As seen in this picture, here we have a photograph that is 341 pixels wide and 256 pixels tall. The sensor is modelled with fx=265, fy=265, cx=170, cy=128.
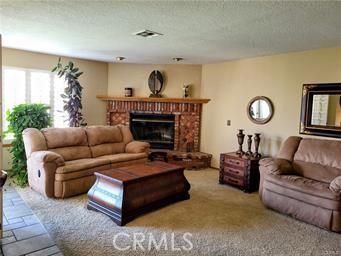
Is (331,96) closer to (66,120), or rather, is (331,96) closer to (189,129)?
(189,129)

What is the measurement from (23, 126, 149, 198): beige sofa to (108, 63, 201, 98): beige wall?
1.50 metres

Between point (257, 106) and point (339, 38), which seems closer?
point (339, 38)

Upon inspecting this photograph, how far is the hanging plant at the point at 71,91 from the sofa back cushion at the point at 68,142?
776 mm

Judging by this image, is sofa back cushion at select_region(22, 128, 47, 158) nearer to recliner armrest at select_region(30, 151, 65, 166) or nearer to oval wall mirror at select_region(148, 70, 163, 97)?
recliner armrest at select_region(30, 151, 65, 166)

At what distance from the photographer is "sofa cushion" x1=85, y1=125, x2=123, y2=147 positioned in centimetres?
488

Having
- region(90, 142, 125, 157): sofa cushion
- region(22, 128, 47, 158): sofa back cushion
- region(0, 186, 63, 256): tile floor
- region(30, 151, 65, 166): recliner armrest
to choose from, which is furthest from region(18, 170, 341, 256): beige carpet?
region(90, 142, 125, 157): sofa cushion

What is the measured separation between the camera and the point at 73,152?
4.50 meters

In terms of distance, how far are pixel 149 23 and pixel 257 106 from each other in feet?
9.38

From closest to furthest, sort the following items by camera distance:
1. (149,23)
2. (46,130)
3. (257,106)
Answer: (149,23)
(46,130)
(257,106)

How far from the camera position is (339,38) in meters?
3.49

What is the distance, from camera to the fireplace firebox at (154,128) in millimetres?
6387

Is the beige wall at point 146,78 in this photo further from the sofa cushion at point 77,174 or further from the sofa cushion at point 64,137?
the sofa cushion at point 77,174

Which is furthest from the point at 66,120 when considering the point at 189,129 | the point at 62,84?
the point at 189,129

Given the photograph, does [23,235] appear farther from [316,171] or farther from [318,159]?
[318,159]
